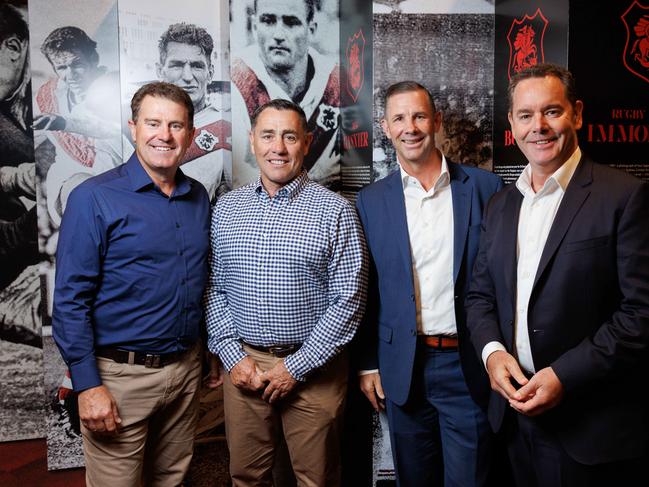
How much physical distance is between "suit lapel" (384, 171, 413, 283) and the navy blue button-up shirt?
779 mm

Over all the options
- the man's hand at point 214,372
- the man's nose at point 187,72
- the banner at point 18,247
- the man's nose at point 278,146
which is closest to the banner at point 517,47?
the man's nose at point 278,146

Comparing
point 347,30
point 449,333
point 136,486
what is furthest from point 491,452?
point 347,30

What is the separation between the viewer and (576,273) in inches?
61.2

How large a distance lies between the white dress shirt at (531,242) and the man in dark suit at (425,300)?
312 millimetres

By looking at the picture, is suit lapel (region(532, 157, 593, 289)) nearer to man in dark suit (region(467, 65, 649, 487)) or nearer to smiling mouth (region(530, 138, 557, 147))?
man in dark suit (region(467, 65, 649, 487))

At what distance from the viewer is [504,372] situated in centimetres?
166

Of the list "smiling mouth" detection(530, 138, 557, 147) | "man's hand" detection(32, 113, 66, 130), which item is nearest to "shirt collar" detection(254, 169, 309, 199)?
"smiling mouth" detection(530, 138, 557, 147)

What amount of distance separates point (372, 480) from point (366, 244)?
1319 millimetres

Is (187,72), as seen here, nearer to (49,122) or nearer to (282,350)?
(49,122)

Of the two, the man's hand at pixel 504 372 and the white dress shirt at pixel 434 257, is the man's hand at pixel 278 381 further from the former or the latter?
the man's hand at pixel 504 372

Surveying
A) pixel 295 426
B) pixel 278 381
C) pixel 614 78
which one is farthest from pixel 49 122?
pixel 614 78

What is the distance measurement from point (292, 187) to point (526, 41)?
48.3 inches

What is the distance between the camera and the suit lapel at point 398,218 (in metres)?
2.10

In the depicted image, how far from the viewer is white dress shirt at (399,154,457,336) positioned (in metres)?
2.10
